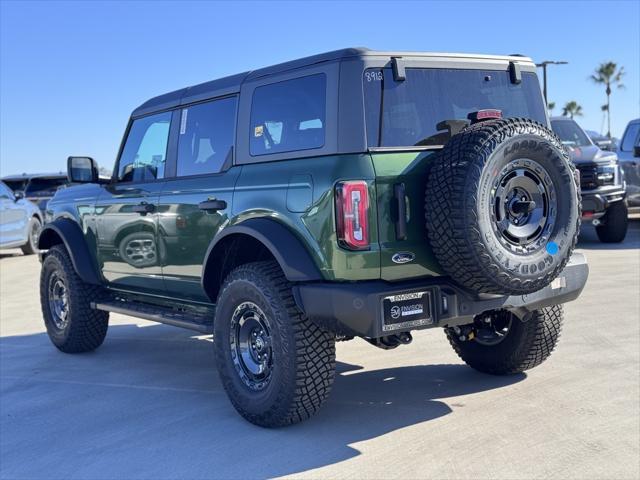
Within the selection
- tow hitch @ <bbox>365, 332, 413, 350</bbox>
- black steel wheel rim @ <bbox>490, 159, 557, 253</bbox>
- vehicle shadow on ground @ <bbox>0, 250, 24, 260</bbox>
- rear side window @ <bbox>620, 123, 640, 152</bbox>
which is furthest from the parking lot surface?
vehicle shadow on ground @ <bbox>0, 250, 24, 260</bbox>

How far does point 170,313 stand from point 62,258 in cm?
166

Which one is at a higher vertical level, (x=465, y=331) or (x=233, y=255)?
(x=233, y=255)

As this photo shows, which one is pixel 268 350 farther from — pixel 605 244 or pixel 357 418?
Result: pixel 605 244

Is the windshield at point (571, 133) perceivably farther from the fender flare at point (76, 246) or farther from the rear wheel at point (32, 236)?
the rear wheel at point (32, 236)

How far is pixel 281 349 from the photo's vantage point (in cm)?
401

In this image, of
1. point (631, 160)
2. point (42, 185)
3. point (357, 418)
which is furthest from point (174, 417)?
point (42, 185)

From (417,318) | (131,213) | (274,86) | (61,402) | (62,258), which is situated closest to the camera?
(417,318)

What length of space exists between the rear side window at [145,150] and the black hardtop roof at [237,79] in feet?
0.29

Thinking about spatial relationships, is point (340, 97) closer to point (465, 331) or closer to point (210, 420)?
point (465, 331)

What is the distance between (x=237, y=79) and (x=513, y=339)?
2436 millimetres

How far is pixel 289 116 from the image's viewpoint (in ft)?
14.2

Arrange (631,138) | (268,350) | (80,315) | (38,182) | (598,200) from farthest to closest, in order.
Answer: (38,182)
(631,138)
(598,200)
(80,315)
(268,350)

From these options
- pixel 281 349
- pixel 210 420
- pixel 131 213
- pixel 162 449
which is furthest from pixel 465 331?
pixel 131 213

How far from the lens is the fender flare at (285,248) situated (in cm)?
392
